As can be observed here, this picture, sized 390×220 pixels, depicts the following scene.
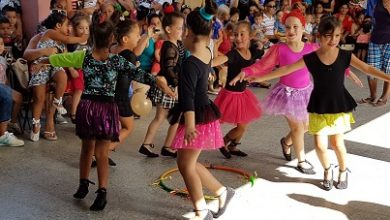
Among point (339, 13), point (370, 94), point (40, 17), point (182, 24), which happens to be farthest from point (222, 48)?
point (339, 13)

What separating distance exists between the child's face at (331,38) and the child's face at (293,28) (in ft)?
1.67

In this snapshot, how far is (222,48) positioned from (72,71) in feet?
11.4

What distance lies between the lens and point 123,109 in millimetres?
5074

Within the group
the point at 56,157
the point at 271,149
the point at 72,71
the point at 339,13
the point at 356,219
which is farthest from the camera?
the point at 339,13

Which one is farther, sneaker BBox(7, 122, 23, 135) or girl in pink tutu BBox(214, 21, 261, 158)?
sneaker BBox(7, 122, 23, 135)

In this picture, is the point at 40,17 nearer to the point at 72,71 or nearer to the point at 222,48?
the point at 72,71

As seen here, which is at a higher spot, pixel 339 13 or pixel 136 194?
pixel 339 13

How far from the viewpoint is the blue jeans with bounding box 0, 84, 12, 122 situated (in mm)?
5699

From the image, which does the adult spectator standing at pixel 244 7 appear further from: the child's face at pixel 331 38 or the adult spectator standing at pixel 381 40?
the child's face at pixel 331 38

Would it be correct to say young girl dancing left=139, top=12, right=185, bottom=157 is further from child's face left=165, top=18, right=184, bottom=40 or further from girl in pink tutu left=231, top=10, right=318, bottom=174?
girl in pink tutu left=231, top=10, right=318, bottom=174

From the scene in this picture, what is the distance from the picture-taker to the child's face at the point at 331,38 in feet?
14.4

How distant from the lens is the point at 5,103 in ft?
18.8

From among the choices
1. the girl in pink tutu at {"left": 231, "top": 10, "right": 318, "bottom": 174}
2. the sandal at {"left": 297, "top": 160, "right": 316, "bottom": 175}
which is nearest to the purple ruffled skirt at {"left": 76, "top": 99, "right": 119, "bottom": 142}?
the girl in pink tutu at {"left": 231, "top": 10, "right": 318, "bottom": 174}

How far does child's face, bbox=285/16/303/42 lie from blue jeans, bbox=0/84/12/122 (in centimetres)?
302
